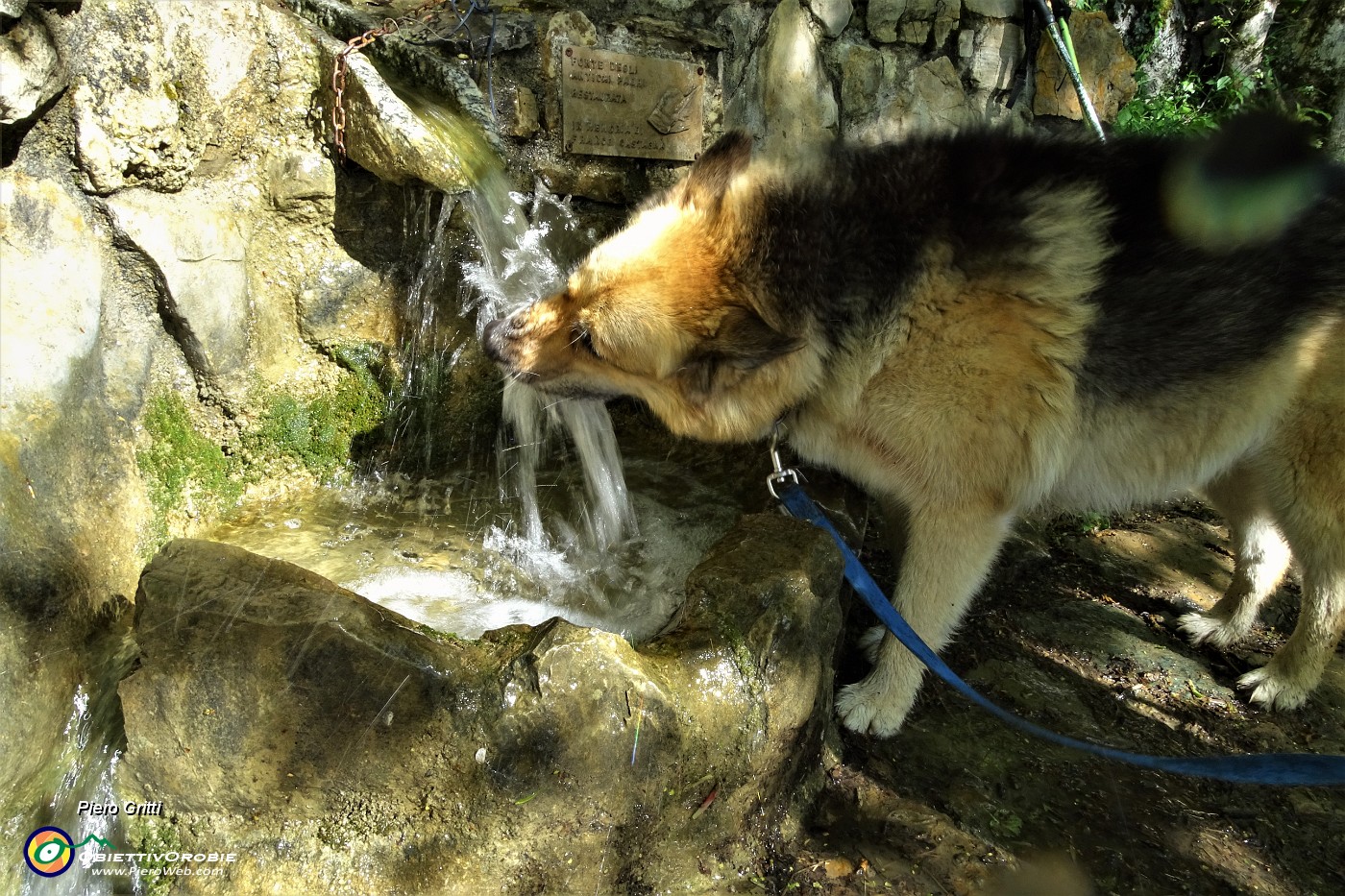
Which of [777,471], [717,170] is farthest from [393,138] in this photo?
[777,471]

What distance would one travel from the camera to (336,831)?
6.87 ft

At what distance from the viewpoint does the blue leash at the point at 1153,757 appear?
6.08ft

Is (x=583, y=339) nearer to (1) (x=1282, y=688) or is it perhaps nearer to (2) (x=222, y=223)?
(2) (x=222, y=223)

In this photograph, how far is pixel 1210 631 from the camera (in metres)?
3.86

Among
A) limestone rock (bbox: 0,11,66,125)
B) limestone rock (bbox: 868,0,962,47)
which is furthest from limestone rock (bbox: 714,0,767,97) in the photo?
limestone rock (bbox: 0,11,66,125)

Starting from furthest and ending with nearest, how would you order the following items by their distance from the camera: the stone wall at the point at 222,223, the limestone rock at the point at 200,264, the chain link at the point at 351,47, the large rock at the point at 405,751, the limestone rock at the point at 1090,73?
the limestone rock at the point at 1090,73 < the chain link at the point at 351,47 < the limestone rock at the point at 200,264 < the stone wall at the point at 222,223 < the large rock at the point at 405,751

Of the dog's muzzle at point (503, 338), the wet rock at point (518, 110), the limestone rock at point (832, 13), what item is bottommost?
the dog's muzzle at point (503, 338)

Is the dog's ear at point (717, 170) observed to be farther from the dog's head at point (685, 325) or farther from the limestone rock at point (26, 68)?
the limestone rock at point (26, 68)

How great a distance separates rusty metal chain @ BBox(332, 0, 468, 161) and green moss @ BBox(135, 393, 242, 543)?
4.83ft

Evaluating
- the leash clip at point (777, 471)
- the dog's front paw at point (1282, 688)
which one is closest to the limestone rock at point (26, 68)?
the leash clip at point (777, 471)

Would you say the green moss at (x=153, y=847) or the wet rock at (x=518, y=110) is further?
the wet rock at (x=518, y=110)

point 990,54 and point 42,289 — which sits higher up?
point 990,54

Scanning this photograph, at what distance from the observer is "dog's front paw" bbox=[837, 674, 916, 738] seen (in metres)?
2.96

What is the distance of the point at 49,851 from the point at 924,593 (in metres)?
2.98
